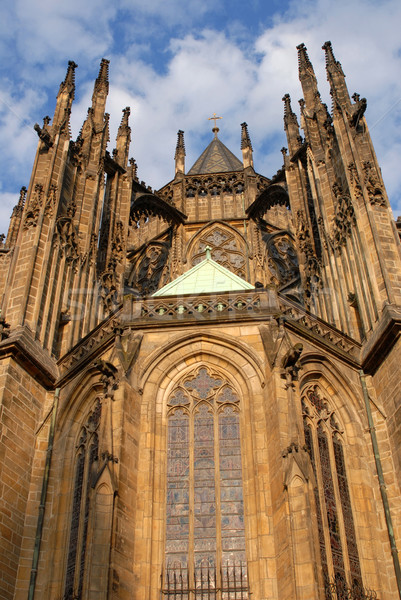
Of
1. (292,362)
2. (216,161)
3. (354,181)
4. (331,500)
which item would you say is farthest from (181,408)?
(216,161)

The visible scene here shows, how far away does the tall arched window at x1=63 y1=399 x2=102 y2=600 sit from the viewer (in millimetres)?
15039

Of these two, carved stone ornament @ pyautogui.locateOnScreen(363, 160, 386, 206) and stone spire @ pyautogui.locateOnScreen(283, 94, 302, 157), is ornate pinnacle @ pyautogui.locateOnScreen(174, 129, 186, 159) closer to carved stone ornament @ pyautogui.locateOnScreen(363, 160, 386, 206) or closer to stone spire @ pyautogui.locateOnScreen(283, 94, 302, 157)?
stone spire @ pyautogui.locateOnScreen(283, 94, 302, 157)

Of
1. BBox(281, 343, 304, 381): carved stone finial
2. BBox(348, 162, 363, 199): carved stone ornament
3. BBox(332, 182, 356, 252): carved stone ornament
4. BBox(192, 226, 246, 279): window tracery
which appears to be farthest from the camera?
BBox(192, 226, 246, 279): window tracery

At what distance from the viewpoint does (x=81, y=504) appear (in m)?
16.0

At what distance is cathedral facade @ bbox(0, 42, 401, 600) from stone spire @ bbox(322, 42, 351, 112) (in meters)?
0.07

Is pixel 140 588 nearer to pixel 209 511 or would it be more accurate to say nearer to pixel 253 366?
pixel 209 511

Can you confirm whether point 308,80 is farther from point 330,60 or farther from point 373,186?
point 373,186

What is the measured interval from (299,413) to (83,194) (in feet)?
37.9

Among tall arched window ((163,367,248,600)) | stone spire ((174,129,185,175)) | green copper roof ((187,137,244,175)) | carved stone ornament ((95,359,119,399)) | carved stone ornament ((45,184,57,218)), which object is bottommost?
tall arched window ((163,367,248,600))

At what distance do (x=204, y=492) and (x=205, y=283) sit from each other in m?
6.36

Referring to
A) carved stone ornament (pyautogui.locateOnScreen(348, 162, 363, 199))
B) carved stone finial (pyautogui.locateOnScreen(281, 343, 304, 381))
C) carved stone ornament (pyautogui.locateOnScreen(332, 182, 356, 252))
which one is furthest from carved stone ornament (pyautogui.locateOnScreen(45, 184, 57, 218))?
carved stone finial (pyautogui.locateOnScreen(281, 343, 304, 381))

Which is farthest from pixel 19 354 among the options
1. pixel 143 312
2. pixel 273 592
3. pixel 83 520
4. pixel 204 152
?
pixel 204 152

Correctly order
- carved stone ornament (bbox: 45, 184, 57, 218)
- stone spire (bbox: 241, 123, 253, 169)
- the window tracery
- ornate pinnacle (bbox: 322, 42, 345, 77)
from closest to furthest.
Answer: carved stone ornament (bbox: 45, 184, 57, 218) < ornate pinnacle (bbox: 322, 42, 345, 77) < the window tracery < stone spire (bbox: 241, 123, 253, 169)

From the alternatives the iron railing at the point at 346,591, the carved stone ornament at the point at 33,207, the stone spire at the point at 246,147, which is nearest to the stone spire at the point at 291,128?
the stone spire at the point at 246,147
